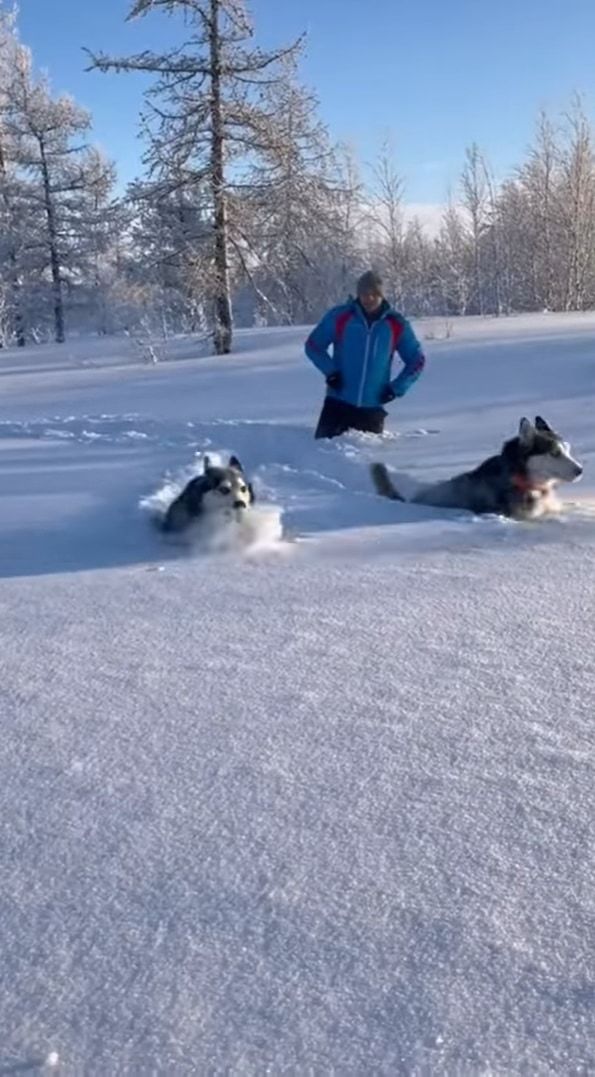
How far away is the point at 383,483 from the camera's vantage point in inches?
266

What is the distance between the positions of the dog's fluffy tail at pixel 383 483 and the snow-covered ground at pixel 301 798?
1.96ft

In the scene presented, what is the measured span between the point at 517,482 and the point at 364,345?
7.17 ft

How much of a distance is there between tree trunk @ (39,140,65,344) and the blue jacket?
21.7 metres

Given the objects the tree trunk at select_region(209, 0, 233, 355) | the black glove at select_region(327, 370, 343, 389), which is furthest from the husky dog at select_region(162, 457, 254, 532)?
the tree trunk at select_region(209, 0, 233, 355)

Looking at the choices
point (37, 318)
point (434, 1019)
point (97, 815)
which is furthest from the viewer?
point (37, 318)

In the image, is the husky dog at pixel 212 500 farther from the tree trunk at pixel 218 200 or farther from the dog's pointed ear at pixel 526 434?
the tree trunk at pixel 218 200

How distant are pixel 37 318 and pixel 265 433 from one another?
25.9 meters

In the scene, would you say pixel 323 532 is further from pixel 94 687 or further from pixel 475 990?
pixel 475 990

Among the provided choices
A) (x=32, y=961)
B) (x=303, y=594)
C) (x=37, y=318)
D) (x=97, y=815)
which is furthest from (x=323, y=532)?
(x=37, y=318)

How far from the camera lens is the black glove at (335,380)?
7.87 metres

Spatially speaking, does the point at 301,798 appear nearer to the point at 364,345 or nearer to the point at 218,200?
the point at 364,345

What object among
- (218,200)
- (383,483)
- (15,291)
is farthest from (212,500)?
(15,291)

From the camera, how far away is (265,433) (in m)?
9.11

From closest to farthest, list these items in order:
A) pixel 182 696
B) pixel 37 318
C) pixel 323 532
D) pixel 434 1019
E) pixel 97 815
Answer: pixel 434 1019 < pixel 97 815 < pixel 182 696 < pixel 323 532 < pixel 37 318
